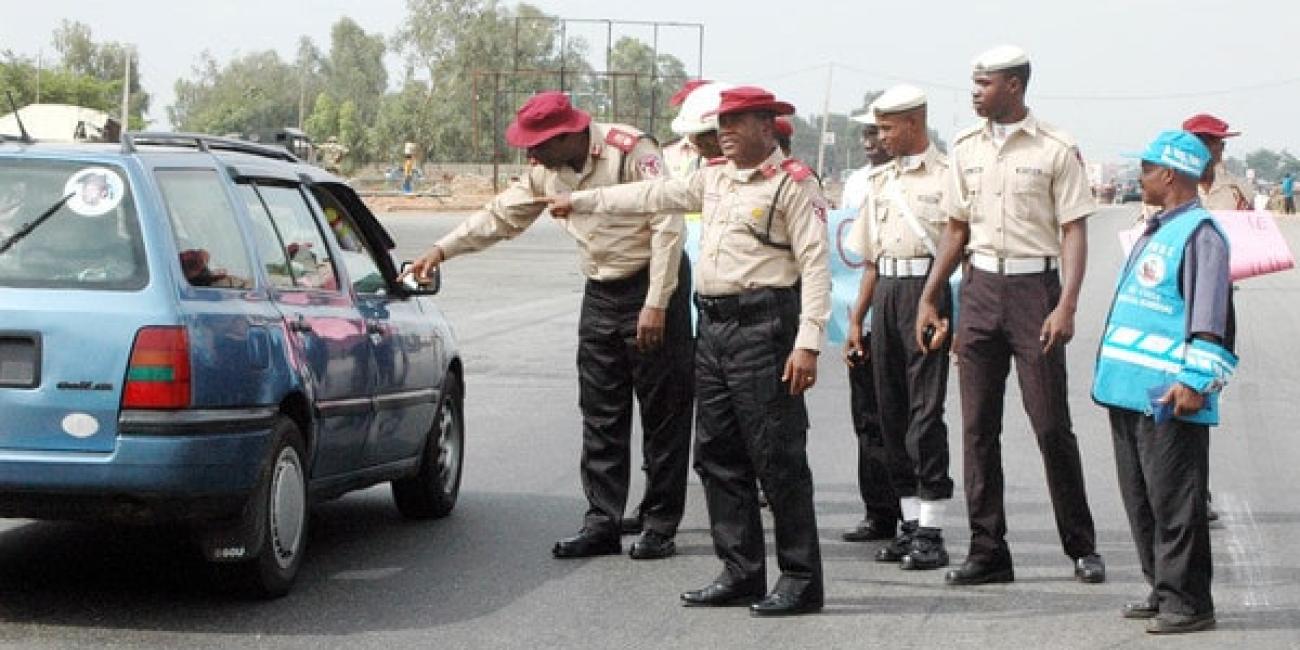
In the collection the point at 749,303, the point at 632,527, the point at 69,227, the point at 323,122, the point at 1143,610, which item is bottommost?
the point at 323,122

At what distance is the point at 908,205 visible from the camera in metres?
8.65

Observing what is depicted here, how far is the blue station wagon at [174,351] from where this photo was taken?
266 inches

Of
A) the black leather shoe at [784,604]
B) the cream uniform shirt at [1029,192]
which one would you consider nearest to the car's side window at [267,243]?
the black leather shoe at [784,604]

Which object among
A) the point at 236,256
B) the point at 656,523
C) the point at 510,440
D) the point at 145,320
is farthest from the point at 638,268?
the point at 510,440

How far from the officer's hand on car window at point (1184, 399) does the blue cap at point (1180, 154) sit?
75 centimetres

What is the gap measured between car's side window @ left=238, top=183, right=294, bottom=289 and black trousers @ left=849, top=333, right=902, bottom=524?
8.47 feet

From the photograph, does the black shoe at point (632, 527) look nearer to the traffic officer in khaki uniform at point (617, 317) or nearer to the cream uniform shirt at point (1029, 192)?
the traffic officer in khaki uniform at point (617, 317)

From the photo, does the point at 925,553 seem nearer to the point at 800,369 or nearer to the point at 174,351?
the point at 800,369

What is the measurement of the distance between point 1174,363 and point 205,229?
3.33 m

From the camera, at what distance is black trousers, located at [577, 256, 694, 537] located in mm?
8789

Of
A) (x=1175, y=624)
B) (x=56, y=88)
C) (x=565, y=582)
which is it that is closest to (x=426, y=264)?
(x=565, y=582)

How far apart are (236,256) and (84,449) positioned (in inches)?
41.3

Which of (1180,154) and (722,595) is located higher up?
(1180,154)

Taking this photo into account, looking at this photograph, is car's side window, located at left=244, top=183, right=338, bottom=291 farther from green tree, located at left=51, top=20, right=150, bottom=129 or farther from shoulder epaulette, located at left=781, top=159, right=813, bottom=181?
green tree, located at left=51, top=20, right=150, bottom=129
